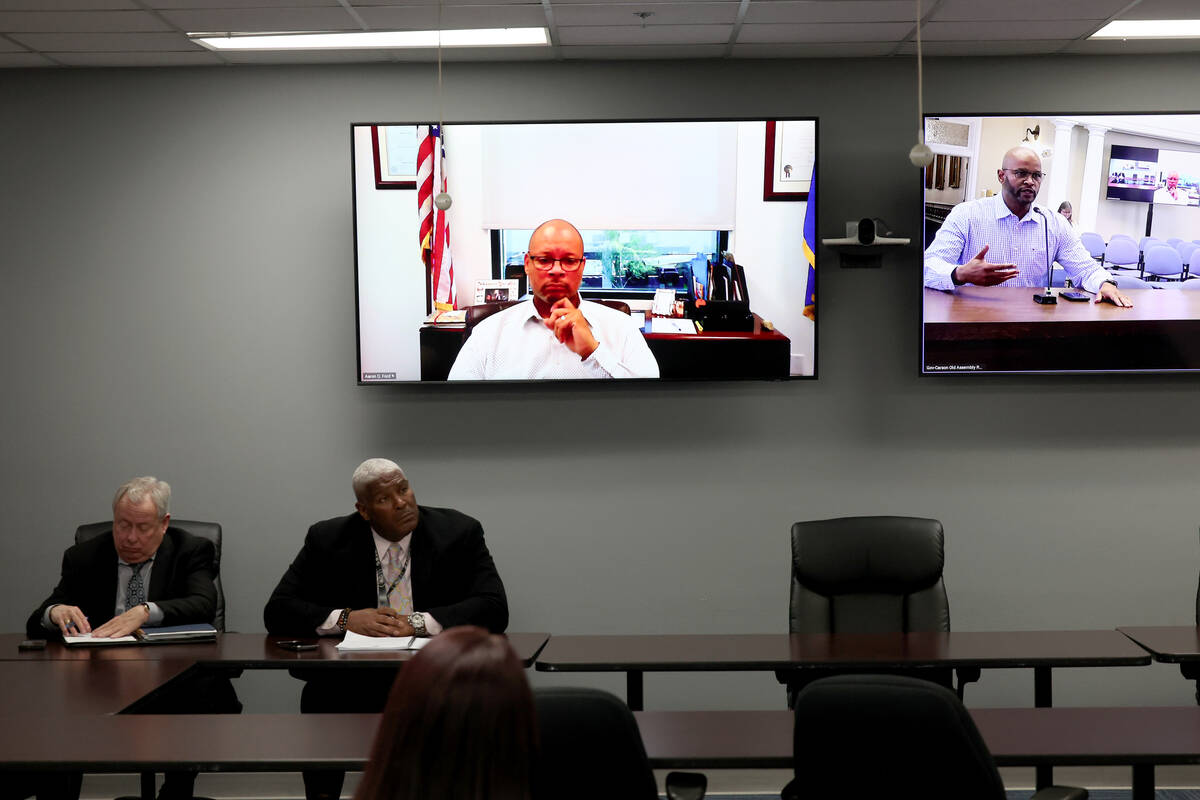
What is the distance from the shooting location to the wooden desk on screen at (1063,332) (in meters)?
4.64

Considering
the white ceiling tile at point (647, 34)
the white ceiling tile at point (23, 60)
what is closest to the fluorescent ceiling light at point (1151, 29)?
the white ceiling tile at point (647, 34)

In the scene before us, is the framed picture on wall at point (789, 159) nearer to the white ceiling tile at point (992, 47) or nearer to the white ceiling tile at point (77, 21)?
the white ceiling tile at point (992, 47)

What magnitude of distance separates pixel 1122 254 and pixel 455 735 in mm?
4212

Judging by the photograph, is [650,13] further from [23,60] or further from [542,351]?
[23,60]

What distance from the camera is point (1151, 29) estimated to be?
4465 millimetres

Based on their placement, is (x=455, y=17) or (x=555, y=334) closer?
(x=455, y=17)

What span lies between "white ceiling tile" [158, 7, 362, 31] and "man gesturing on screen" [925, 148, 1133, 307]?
257cm

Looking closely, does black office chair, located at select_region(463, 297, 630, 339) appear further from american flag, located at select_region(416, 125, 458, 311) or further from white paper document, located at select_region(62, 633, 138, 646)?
white paper document, located at select_region(62, 633, 138, 646)

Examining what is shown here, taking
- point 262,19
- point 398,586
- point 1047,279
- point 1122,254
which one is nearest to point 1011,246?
point 1047,279

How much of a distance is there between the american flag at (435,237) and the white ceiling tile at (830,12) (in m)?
1.39

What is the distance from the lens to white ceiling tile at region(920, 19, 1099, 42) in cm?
431

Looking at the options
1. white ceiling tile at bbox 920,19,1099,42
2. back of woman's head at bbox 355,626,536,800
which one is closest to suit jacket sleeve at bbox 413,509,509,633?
back of woman's head at bbox 355,626,536,800

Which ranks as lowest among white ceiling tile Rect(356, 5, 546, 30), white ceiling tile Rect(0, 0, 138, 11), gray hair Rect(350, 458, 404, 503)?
gray hair Rect(350, 458, 404, 503)

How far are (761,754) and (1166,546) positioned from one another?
10.7ft
